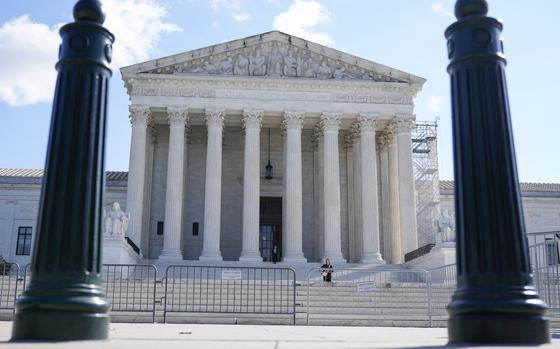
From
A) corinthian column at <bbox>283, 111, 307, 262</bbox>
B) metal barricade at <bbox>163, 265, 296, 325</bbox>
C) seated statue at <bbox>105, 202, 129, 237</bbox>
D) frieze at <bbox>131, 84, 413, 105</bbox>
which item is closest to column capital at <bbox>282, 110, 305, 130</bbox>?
corinthian column at <bbox>283, 111, 307, 262</bbox>

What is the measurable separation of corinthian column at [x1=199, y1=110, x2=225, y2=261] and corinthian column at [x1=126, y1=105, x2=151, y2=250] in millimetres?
3780

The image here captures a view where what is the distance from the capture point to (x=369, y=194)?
38.8 m

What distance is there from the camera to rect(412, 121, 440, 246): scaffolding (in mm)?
49375

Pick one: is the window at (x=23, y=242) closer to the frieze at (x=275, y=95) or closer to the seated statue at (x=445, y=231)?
the frieze at (x=275, y=95)

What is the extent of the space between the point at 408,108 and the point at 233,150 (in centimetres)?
1241

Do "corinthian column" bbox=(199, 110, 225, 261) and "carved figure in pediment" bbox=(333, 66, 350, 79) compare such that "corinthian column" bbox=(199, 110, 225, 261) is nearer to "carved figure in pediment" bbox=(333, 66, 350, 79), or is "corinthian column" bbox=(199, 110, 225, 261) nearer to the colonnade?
the colonnade

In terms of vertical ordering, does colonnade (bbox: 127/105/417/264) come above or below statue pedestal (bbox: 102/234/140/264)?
above

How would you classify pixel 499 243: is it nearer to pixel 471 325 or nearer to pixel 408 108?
pixel 471 325

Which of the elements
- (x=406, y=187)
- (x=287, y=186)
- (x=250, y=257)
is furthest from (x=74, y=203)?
(x=406, y=187)

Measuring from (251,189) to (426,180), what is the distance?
66.2 feet

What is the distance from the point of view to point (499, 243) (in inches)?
232

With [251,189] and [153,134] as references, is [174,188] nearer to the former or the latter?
[251,189]

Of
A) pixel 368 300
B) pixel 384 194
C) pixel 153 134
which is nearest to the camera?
pixel 368 300

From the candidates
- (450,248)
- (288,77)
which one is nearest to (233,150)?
(288,77)
